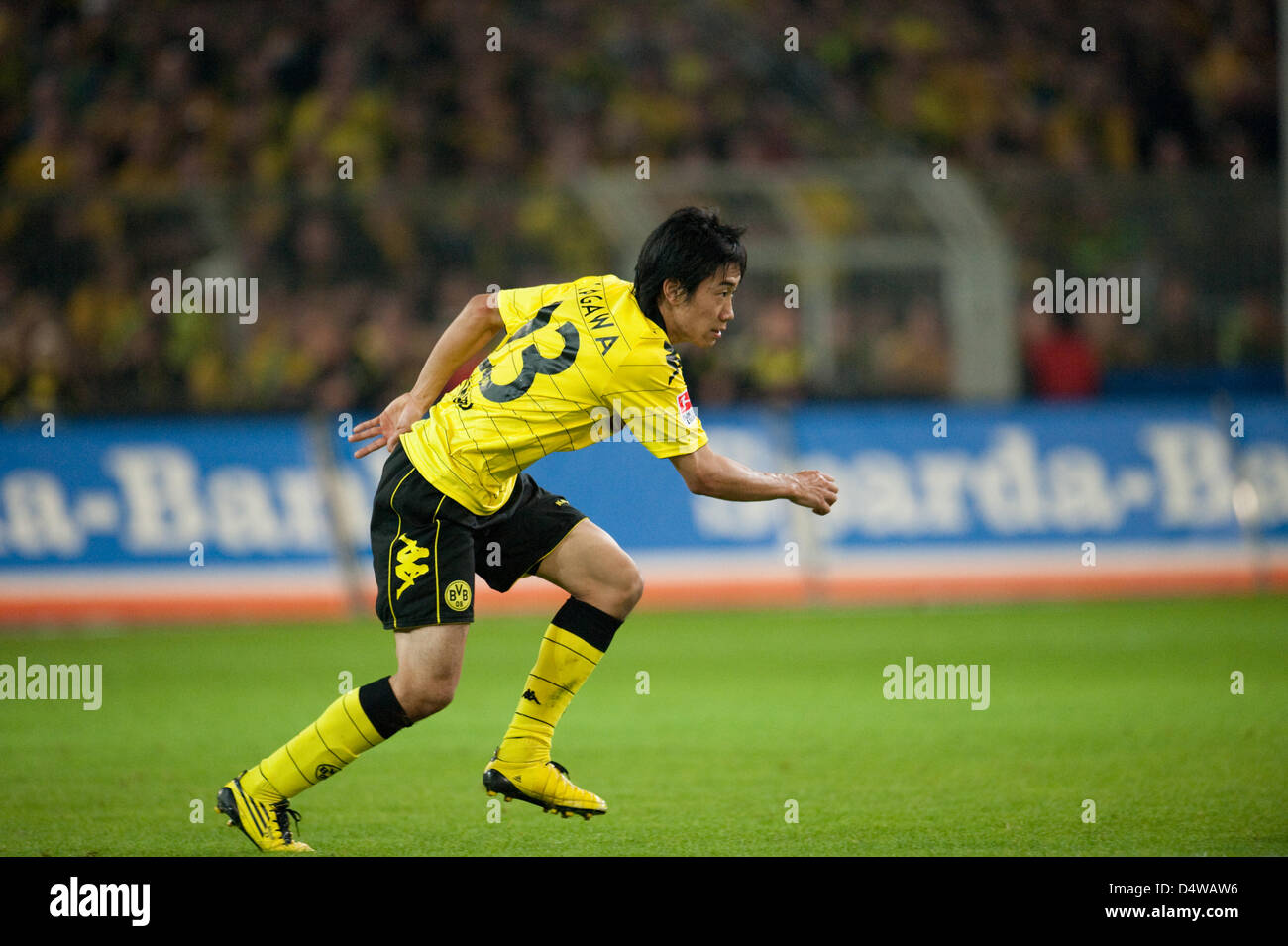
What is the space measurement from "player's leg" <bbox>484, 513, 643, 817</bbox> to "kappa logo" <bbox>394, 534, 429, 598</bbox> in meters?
0.55

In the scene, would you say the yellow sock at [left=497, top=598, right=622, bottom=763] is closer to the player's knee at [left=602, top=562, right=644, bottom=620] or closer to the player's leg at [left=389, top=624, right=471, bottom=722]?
the player's knee at [left=602, top=562, right=644, bottom=620]

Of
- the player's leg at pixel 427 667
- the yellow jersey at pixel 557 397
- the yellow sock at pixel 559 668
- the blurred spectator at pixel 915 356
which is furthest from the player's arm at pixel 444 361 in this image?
the blurred spectator at pixel 915 356


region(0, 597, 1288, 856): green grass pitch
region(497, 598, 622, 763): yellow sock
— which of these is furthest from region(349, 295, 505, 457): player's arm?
region(0, 597, 1288, 856): green grass pitch

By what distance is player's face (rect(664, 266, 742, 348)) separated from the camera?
17.7ft

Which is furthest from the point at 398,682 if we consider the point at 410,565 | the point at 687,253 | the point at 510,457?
the point at 687,253

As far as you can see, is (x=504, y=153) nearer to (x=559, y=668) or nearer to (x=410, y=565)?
(x=559, y=668)

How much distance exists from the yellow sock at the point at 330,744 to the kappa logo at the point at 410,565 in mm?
344

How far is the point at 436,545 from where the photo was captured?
549 centimetres

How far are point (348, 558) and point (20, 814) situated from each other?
6707 millimetres

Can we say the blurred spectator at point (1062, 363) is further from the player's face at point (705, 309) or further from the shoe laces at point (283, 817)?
the shoe laces at point (283, 817)

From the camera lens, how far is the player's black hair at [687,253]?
5.34 meters

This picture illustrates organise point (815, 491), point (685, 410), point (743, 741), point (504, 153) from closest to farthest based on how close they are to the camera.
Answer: point (815, 491) → point (685, 410) → point (743, 741) → point (504, 153)

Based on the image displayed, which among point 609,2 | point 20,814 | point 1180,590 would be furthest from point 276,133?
point 20,814

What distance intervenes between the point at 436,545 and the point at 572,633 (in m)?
0.67
